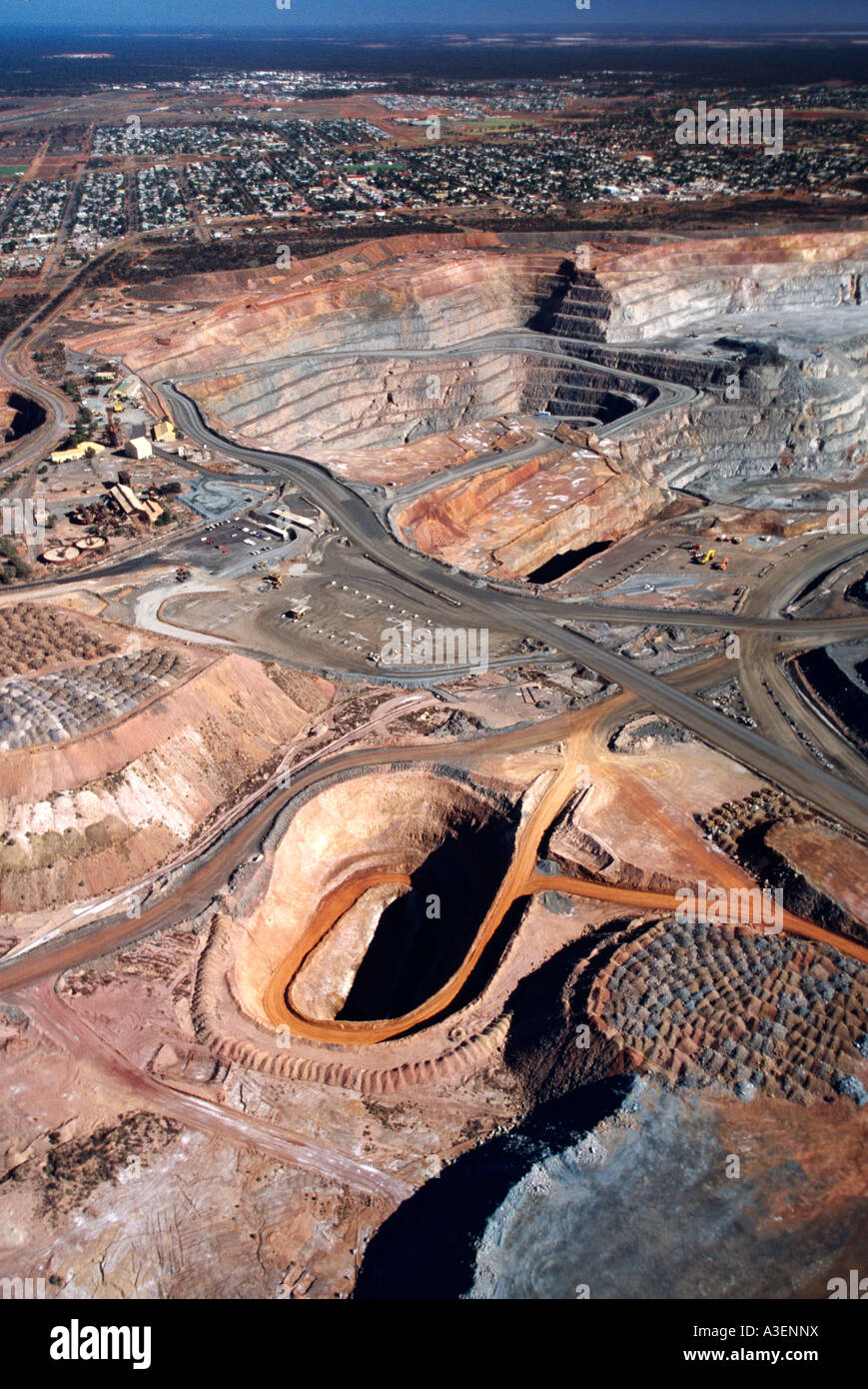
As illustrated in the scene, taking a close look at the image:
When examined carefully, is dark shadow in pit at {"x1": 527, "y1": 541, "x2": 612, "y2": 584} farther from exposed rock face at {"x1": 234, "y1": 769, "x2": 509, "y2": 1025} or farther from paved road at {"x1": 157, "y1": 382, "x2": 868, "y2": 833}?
exposed rock face at {"x1": 234, "y1": 769, "x2": 509, "y2": 1025}

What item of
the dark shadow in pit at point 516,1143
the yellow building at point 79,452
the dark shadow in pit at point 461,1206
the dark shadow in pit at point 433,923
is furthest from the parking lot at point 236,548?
the dark shadow in pit at point 461,1206

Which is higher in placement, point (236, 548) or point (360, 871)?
point (236, 548)

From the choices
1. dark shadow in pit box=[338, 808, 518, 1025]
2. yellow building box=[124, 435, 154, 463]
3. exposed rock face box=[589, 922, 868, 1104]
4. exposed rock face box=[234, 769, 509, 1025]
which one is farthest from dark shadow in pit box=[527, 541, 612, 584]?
exposed rock face box=[589, 922, 868, 1104]

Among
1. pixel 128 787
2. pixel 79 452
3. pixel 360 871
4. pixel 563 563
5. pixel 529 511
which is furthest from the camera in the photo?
pixel 529 511

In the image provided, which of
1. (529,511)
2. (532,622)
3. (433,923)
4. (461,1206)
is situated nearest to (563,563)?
(529,511)

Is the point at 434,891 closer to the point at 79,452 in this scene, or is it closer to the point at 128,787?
the point at 128,787

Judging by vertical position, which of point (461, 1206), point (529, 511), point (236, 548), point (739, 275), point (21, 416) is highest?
point (739, 275)

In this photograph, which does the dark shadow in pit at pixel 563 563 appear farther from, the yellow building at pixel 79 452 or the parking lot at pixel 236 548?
the yellow building at pixel 79 452
